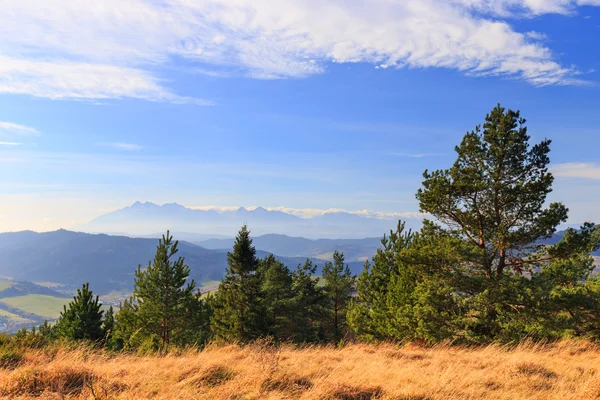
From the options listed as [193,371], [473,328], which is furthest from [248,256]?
[193,371]

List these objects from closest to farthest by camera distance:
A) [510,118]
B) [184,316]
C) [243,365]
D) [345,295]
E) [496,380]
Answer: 1. [496,380]
2. [243,365]
3. [510,118]
4. [184,316]
5. [345,295]

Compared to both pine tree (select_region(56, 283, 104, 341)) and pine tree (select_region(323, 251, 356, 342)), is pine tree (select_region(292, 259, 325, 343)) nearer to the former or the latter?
pine tree (select_region(323, 251, 356, 342))

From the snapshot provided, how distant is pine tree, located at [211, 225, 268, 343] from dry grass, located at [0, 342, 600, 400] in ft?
70.8

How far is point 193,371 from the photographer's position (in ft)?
23.9

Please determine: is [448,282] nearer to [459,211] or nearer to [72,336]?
[459,211]

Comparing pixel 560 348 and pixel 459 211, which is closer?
pixel 560 348

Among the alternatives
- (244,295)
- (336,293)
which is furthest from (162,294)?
(336,293)

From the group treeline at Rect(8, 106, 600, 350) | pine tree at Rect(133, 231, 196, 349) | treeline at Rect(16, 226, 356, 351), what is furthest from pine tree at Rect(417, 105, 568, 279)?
pine tree at Rect(133, 231, 196, 349)

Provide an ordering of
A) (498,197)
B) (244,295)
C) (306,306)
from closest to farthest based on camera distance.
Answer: (498,197) → (244,295) → (306,306)

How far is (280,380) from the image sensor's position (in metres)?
6.81

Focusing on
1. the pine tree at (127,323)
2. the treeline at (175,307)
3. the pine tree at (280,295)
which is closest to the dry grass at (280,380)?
the treeline at (175,307)

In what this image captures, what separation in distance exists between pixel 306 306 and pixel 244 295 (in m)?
13.6

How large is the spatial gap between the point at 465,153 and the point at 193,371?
48.8ft

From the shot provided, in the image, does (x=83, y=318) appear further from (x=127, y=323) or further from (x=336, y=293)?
(x=336, y=293)
